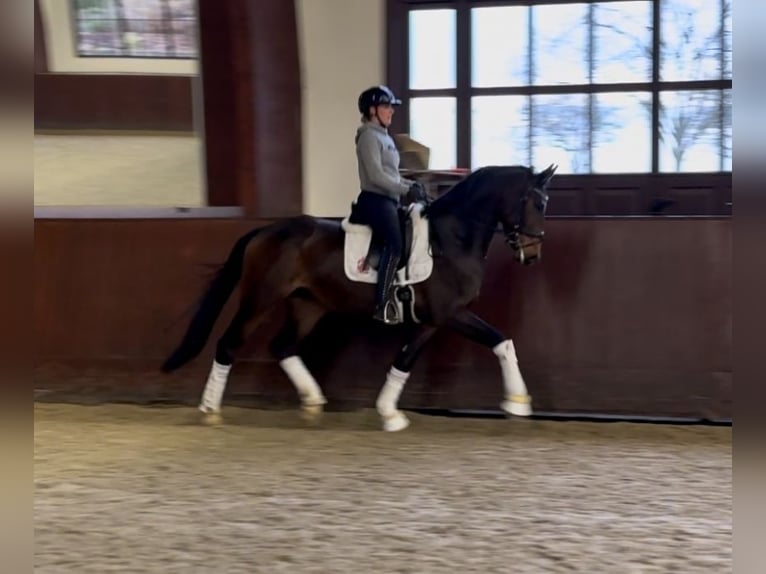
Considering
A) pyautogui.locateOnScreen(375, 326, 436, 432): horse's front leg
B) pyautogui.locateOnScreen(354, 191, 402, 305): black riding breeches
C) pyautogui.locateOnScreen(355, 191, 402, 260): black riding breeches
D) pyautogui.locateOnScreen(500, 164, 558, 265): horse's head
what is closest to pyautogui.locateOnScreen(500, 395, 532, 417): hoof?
pyautogui.locateOnScreen(375, 326, 436, 432): horse's front leg

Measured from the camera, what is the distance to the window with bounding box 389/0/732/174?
6652mm

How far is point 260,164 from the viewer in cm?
655

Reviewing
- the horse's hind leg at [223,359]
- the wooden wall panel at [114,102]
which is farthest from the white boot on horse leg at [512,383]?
the wooden wall panel at [114,102]

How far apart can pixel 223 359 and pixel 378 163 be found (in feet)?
5.29

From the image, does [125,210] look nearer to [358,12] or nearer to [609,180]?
[358,12]

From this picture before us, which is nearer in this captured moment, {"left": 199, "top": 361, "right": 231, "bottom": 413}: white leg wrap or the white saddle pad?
the white saddle pad

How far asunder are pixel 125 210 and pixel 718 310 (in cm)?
435

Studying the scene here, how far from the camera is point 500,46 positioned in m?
6.95

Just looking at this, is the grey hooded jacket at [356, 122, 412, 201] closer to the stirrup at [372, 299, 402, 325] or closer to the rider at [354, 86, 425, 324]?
the rider at [354, 86, 425, 324]

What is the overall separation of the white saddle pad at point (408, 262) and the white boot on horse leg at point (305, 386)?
0.70 meters

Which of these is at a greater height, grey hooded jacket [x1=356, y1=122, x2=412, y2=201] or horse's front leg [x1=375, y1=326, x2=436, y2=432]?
grey hooded jacket [x1=356, y1=122, x2=412, y2=201]

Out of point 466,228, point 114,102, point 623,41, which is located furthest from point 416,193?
point 114,102

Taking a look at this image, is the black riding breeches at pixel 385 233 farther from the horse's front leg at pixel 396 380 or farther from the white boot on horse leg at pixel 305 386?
the white boot on horse leg at pixel 305 386

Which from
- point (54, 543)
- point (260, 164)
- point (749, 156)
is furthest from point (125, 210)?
point (749, 156)
